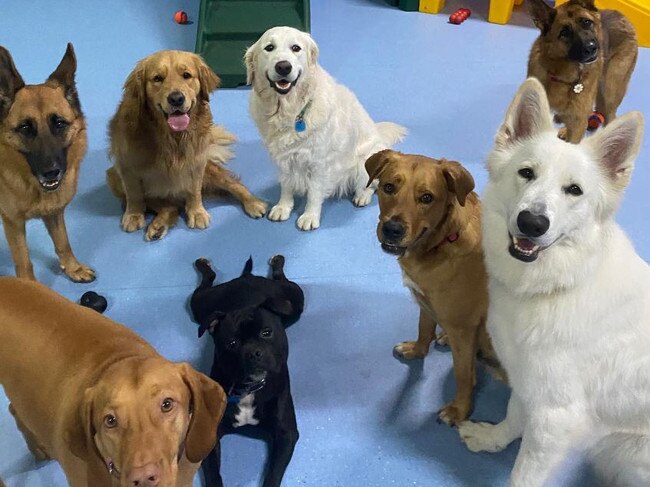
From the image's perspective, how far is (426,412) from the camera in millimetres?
2598

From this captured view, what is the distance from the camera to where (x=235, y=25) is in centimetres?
522

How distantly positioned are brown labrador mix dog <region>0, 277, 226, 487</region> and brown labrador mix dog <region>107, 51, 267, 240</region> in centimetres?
142

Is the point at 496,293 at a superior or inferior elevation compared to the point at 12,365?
superior

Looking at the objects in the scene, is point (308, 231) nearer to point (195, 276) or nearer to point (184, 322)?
point (195, 276)

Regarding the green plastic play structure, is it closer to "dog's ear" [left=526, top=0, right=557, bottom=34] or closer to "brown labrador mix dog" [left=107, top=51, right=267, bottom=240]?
"brown labrador mix dog" [left=107, top=51, right=267, bottom=240]

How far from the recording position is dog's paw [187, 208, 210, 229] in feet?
11.9

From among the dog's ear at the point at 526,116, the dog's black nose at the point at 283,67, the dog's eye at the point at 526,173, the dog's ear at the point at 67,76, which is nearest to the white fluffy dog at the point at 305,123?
the dog's black nose at the point at 283,67

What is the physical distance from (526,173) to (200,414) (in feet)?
4.03

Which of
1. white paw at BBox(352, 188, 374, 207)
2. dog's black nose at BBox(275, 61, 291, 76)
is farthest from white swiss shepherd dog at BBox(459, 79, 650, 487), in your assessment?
white paw at BBox(352, 188, 374, 207)

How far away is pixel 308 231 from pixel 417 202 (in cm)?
147

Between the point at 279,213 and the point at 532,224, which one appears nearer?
the point at 532,224

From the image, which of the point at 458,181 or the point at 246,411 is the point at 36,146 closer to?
the point at 246,411

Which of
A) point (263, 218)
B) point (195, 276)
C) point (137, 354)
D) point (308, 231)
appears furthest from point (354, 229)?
point (137, 354)

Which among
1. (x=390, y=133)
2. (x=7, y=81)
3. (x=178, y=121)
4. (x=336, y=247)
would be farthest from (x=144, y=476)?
(x=390, y=133)
